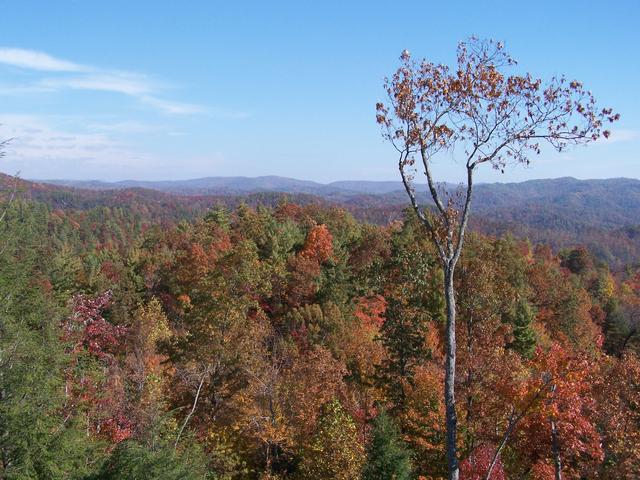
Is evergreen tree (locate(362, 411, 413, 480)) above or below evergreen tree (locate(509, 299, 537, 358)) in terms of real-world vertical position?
above

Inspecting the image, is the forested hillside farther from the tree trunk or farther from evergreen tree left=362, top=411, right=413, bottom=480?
the tree trunk

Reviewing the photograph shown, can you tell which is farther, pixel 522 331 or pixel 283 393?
pixel 522 331

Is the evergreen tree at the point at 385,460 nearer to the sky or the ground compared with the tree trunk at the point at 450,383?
nearer to the ground

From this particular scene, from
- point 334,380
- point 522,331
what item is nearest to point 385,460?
point 334,380

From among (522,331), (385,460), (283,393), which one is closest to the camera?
(385,460)

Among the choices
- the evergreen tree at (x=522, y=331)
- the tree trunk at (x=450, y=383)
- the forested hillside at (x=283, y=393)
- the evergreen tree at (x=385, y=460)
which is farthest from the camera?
the evergreen tree at (x=522, y=331)

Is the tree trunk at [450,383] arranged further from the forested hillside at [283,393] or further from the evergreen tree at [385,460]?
the evergreen tree at [385,460]

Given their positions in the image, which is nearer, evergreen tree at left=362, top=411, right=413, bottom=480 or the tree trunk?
the tree trunk

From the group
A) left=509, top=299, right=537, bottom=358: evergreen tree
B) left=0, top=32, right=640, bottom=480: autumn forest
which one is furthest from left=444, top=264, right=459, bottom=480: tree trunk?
left=509, top=299, right=537, bottom=358: evergreen tree

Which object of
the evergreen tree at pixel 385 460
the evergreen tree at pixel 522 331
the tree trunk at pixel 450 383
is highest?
the tree trunk at pixel 450 383

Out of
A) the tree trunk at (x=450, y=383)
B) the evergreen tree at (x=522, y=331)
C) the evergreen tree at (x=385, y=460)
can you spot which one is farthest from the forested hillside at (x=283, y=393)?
the evergreen tree at (x=522, y=331)

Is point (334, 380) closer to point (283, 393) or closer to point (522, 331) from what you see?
point (283, 393)

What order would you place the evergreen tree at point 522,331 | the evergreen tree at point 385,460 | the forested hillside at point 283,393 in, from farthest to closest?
the evergreen tree at point 522,331
the evergreen tree at point 385,460
the forested hillside at point 283,393

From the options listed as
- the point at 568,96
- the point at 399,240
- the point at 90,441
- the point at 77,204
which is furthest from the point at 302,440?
the point at 77,204
